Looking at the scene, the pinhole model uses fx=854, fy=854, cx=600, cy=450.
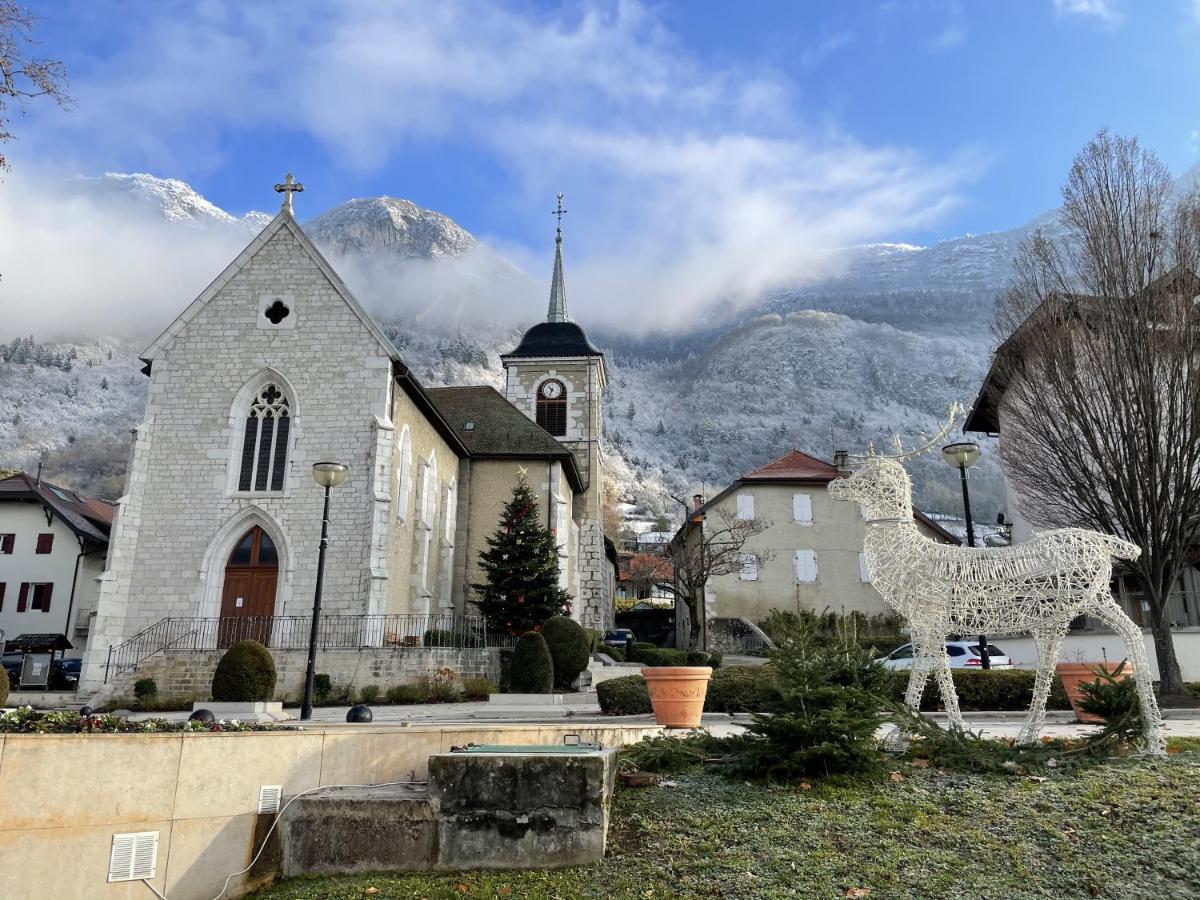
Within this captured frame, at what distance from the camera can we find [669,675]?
1066cm

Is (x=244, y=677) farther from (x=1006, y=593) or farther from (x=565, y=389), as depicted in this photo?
(x=565, y=389)

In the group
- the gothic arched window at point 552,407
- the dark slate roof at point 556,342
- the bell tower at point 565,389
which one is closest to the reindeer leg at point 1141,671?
the bell tower at point 565,389

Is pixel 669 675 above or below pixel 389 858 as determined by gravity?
above

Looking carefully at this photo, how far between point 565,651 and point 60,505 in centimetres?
3212

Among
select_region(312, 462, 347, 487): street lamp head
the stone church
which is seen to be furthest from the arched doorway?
select_region(312, 462, 347, 487): street lamp head

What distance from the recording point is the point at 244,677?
1727cm

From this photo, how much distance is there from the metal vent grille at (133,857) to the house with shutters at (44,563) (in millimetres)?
39098

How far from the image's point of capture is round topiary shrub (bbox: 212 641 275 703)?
56.4 feet

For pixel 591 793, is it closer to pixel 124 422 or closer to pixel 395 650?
pixel 395 650

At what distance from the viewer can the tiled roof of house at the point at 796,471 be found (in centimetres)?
4034

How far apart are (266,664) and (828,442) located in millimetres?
136783

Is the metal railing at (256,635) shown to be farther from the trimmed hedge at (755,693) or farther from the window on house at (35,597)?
the window on house at (35,597)

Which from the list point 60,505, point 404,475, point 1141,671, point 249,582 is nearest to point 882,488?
point 1141,671

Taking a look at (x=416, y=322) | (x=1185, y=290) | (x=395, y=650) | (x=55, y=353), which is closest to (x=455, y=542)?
(x=395, y=650)
